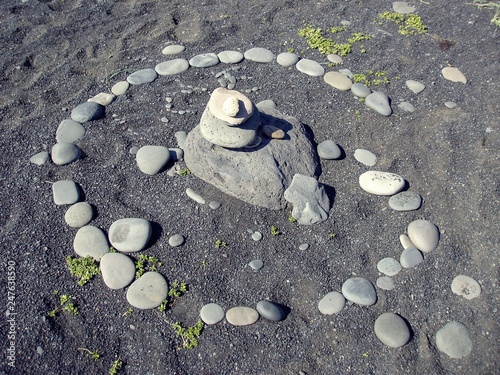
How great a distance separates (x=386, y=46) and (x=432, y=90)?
2.11ft

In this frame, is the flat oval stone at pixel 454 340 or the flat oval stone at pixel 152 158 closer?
the flat oval stone at pixel 454 340

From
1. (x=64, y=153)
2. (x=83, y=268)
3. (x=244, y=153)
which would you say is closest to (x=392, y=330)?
(x=244, y=153)

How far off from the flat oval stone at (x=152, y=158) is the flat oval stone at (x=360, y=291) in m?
1.43

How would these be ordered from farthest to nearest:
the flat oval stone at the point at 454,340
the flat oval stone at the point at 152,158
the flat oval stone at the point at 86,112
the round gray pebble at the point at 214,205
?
the flat oval stone at the point at 86,112, the flat oval stone at the point at 152,158, the round gray pebble at the point at 214,205, the flat oval stone at the point at 454,340

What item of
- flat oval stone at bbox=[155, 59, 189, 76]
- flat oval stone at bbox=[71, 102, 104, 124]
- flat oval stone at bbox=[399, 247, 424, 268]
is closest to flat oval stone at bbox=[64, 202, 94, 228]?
flat oval stone at bbox=[71, 102, 104, 124]

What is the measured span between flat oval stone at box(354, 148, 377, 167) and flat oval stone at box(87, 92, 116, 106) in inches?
74.3

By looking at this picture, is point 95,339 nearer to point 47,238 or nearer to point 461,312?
point 47,238

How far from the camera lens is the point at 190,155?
10.7 feet

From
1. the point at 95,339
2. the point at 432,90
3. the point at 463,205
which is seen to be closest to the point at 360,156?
the point at 463,205

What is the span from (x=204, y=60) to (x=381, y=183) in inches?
71.5

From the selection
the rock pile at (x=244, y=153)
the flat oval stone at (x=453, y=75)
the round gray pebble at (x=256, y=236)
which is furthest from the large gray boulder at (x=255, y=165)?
the flat oval stone at (x=453, y=75)

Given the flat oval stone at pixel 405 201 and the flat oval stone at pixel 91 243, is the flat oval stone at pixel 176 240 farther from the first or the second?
the flat oval stone at pixel 405 201

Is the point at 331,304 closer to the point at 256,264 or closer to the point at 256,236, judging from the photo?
the point at 256,264

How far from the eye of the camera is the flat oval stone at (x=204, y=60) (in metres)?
4.07
